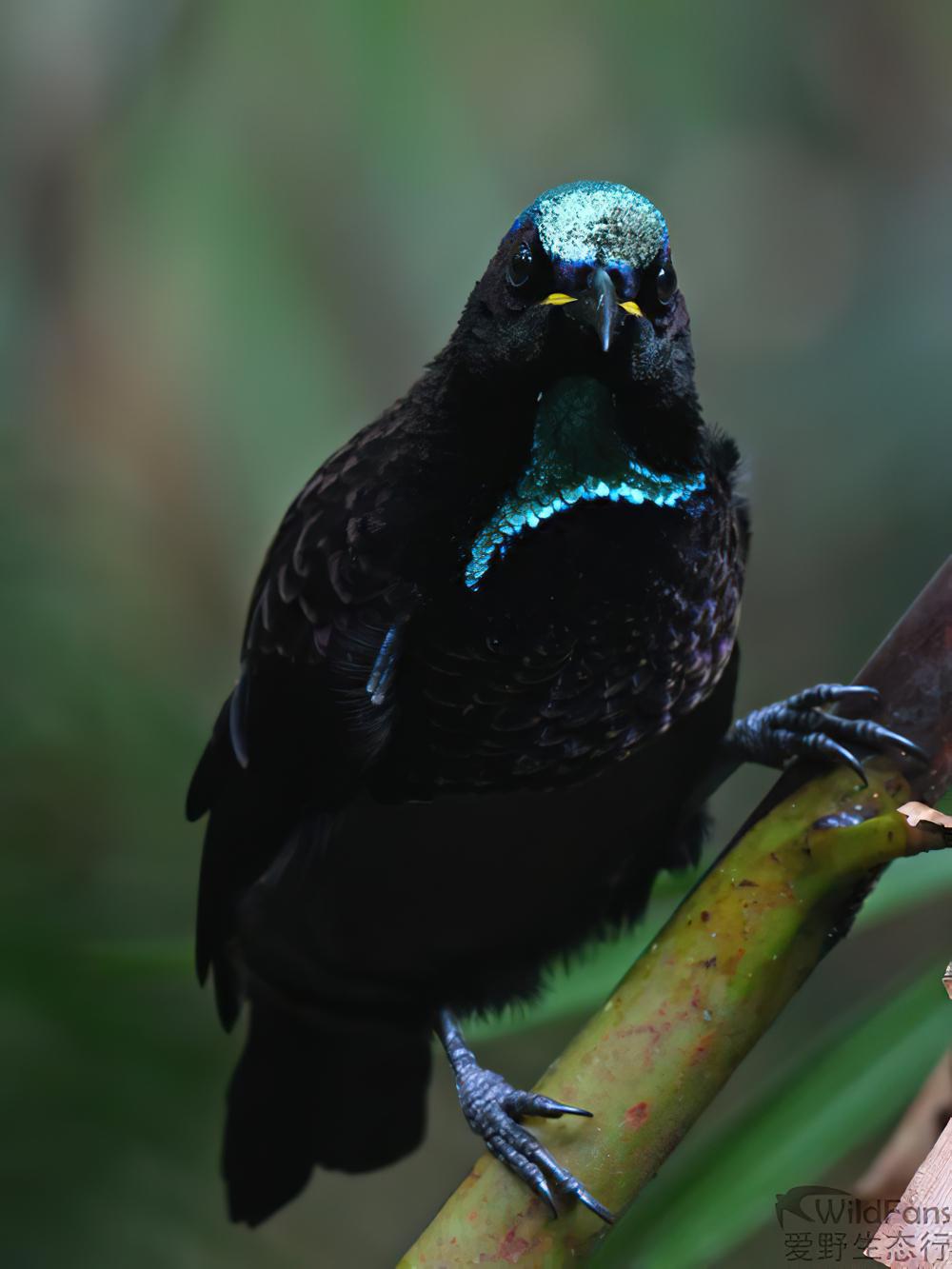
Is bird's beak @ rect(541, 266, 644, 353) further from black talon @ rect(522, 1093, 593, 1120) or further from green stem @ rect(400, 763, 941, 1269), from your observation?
black talon @ rect(522, 1093, 593, 1120)

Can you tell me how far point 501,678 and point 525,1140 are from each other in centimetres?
45

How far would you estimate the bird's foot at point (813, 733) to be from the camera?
4.06ft

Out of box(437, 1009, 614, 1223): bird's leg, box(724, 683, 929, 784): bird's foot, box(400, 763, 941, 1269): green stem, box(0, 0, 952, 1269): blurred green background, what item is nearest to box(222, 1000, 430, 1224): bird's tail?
box(0, 0, 952, 1269): blurred green background

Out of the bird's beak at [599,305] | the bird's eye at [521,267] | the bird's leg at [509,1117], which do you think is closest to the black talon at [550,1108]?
the bird's leg at [509,1117]

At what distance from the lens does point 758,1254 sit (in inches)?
97.5

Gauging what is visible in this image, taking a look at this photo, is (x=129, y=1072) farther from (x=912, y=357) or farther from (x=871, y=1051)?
(x=912, y=357)

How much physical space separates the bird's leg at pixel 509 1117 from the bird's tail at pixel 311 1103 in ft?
0.70

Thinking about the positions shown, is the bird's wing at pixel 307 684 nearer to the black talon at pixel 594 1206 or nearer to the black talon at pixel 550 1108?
the black talon at pixel 550 1108

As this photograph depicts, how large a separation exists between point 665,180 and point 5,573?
1367 millimetres

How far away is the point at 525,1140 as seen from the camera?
1.21m

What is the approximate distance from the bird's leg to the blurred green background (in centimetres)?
40

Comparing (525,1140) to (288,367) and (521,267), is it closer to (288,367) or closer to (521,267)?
(521,267)

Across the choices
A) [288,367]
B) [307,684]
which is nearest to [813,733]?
[307,684]

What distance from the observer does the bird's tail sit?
2023 mm
